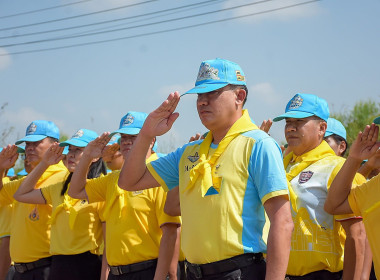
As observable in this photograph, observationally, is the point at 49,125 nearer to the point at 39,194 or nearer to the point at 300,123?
the point at 39,194

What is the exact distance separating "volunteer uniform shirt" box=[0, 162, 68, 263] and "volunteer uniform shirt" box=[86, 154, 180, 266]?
4.62 ft

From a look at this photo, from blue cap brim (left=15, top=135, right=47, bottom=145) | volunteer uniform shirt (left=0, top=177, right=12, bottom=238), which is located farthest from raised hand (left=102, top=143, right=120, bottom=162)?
volunteer uniform shirt (left=0, top=177, right=12, bottom=238)

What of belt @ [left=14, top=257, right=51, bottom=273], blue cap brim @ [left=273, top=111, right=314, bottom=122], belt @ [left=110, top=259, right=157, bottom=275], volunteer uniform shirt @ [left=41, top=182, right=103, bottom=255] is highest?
blue cap brim @ [left=273, top=111, right=314, bottom=122]

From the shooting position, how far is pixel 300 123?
5.33m

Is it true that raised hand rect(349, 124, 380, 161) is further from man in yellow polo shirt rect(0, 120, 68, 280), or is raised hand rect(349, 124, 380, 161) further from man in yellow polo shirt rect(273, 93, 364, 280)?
man in yellow polo shirt rect(0, 120, 68, 280)

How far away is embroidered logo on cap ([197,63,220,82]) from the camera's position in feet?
12.7

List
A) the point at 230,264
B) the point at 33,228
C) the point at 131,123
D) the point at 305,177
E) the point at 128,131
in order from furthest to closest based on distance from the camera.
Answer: the point at 33,228 → the point at 131,123 → the point at 128,131 → the point at 305,177 → the point at 230,264

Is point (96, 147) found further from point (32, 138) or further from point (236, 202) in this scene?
point (236, 202)

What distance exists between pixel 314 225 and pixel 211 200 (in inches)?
58.5

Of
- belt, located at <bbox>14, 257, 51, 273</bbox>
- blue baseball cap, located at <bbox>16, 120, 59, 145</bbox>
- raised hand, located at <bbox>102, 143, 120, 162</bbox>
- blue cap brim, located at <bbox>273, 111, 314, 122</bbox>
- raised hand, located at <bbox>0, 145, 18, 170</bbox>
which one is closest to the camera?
blue cap brim, located at <bbox>273, 111, 314, 122</bbox>

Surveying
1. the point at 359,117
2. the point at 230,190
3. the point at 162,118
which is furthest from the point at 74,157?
the point at 359,117

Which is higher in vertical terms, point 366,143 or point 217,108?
point 217,108

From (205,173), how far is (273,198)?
44 cm

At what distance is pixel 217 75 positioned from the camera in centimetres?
388
